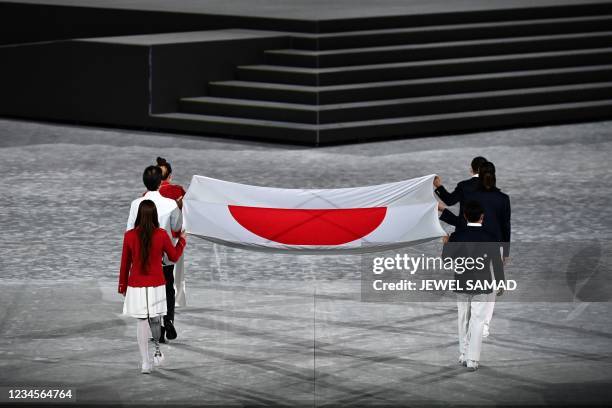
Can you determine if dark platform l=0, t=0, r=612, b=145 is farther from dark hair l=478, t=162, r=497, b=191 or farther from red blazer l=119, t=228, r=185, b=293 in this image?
red blazer l=119, t=228, r=185, b=293

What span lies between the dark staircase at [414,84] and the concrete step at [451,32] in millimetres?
17

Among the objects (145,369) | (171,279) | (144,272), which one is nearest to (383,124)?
(171,279)

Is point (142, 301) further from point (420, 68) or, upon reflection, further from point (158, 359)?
point (420, 68)

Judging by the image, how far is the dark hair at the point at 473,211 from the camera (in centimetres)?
977

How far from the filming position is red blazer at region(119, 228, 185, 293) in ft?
31.1

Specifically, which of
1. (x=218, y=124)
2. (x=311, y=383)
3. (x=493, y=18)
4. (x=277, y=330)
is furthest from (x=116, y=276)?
(x=493, y=18)

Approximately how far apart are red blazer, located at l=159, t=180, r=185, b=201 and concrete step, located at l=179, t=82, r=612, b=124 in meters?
9.79

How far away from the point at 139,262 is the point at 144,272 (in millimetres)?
77

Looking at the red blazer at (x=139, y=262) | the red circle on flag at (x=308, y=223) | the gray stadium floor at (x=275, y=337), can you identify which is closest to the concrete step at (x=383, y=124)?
the gray stadium floor at (x=275, y=337)

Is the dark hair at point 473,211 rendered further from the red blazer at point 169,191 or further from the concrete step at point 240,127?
the concrete step at point 240,127

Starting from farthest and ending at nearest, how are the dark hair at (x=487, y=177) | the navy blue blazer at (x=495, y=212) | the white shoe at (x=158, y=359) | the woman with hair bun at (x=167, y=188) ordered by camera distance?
the woman with hair bun at (x=167, y=188) < the dark hair at (x=487, y=177) < the navy blue blazer at (x=495, y=212) < the white shoe at (x=158, y=359)

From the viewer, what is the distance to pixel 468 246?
9.60 metres

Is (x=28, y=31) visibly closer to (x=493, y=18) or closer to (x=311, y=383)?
(x=493, y=18)

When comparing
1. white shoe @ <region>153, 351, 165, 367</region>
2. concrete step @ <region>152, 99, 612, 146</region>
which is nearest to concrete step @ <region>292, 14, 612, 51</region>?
concrete step @ <region>152, 99, 612, 146</region>
